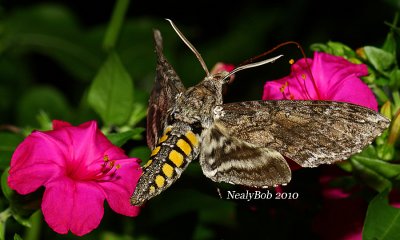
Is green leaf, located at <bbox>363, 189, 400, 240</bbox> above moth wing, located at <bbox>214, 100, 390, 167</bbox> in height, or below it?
below

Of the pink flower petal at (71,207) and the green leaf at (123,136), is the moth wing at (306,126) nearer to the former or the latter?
the green leaf at (123,136)

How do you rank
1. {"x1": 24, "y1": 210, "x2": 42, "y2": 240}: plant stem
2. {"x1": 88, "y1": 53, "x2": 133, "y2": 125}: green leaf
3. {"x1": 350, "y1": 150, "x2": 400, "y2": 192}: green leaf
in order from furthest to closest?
{"x1": 24, "y1": 210, "x2": 42, "y2": 240}: plant stem → {"x1": 88, "y1": 53, "x2": 133, "y2": 125}: green leaf → {"x1": 350, "y1": 150, "x2": 400, "y2": 192}: green leaf

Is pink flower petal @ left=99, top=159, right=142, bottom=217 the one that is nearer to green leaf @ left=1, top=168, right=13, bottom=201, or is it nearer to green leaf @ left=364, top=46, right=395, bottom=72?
green leaf @ left=1, top=168, right=13, bottom=201

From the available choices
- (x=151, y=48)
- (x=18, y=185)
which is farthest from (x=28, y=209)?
(x=151, y=48)

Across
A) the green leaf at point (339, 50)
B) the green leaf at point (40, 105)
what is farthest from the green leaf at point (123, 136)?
the green leaf at point (40, 105)

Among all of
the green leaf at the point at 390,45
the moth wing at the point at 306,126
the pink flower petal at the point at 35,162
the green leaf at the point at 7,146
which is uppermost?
the green leaf at the point at 390,45

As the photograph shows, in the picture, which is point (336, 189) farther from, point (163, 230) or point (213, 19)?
point (213, 19)

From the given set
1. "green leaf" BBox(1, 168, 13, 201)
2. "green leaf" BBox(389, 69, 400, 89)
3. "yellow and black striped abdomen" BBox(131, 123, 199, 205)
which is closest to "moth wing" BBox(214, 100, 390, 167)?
"yellow and black striped abdomen" BBox(131, 123, 199, 205)
